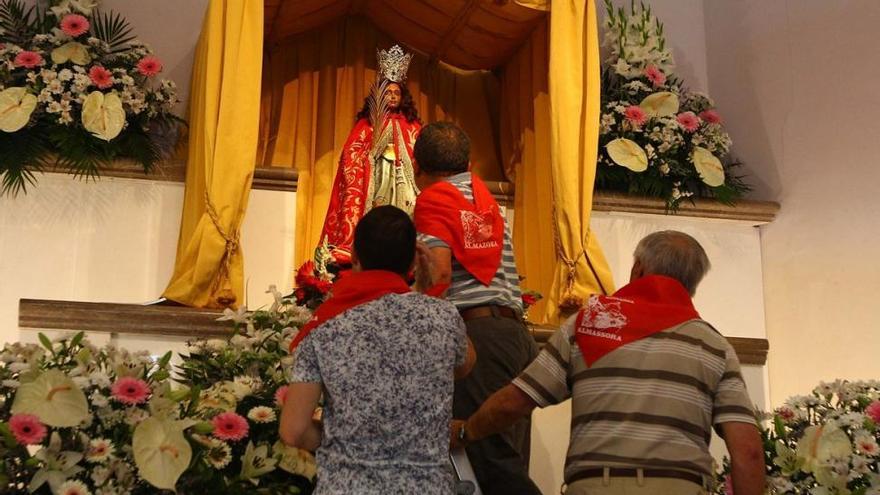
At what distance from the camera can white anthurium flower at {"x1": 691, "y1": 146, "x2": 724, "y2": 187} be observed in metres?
5.35

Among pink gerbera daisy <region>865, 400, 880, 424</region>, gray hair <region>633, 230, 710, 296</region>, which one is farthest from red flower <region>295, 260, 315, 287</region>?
pink gerbera daisy <region>865, 400, 880, 424</region>

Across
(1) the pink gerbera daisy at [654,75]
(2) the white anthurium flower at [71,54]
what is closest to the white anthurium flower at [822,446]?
(1) the pink gerbera daisy at [654,75]

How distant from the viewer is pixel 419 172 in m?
3.40

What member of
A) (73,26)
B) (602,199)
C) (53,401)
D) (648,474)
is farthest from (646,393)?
(73,26)

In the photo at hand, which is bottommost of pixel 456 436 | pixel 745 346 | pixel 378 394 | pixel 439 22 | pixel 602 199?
pixel 456 436

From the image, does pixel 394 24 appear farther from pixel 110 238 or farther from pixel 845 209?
pixel 845 209

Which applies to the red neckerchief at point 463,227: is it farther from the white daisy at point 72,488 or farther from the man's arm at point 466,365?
the white daisy at point 72,488

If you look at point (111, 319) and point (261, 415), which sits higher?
point (111, 319)

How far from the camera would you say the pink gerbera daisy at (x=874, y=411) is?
3018mm

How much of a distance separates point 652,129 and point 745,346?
1.49 meters

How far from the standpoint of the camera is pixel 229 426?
106 inches

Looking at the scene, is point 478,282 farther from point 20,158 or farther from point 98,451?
point 20,158

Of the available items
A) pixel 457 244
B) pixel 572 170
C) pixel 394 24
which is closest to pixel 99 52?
pixel 394 24

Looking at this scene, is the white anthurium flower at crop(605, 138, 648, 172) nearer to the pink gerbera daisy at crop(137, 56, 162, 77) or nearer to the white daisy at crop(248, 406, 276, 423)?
the pink gerbera daisy at crop(137, 56, 162, 77)
